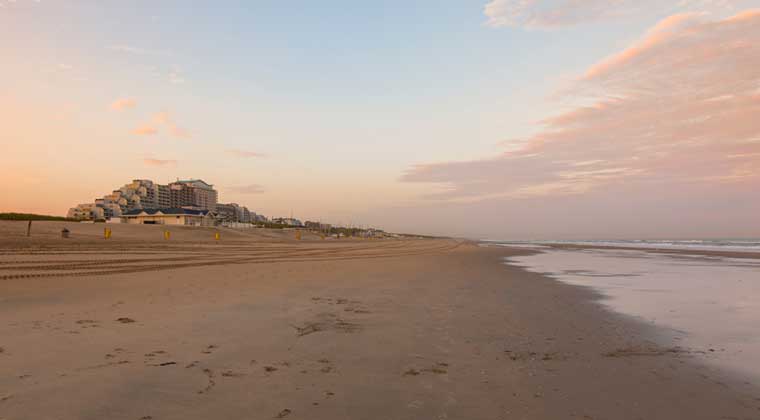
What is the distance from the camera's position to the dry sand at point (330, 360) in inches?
138

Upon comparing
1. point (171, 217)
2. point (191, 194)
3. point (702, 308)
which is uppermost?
point (191, 194)

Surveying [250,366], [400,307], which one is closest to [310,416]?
[250,366]

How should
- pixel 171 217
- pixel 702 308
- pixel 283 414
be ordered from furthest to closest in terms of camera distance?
pixel 171 217 → pixel 702 308 → pixel 283 414

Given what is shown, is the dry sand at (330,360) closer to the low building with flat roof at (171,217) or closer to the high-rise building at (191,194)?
the low building with flat roof at (171,217)

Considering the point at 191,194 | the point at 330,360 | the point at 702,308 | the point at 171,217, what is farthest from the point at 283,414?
the point at 191,194

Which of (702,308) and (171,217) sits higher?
(171,217)

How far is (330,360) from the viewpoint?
482cm

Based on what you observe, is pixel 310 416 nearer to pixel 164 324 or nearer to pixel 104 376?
pixel 104 376

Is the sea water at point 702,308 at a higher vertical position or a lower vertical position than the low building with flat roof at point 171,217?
lower

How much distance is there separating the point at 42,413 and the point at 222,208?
575 feet

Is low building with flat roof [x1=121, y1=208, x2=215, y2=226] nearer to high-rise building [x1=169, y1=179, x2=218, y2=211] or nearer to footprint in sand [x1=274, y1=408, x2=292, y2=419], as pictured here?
footprint in sand [x1=274, y1=408, x2=292, y2=419]

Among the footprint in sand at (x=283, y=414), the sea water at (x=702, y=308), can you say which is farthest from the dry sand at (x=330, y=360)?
the sea water at (x=702, y=308)

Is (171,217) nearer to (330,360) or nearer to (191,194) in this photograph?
(330,360)

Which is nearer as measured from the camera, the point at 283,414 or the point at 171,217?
the point at 283,414
